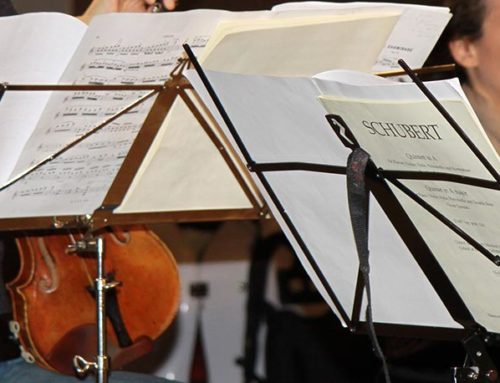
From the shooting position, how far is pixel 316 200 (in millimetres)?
1496

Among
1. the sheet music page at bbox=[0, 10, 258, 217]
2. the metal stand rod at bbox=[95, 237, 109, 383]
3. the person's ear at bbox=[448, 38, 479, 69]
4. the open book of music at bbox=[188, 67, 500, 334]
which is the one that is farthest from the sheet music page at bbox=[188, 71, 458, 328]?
the person's ear at bbox=[448, 38, 479, 69]

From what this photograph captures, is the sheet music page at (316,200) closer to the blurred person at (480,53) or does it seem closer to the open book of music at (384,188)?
the open book of music at (384,188)

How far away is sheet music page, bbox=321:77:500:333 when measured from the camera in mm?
1252

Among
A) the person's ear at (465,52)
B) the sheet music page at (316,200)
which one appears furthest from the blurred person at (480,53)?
the sheet music page at (316,200)

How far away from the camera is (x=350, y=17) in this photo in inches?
61.9

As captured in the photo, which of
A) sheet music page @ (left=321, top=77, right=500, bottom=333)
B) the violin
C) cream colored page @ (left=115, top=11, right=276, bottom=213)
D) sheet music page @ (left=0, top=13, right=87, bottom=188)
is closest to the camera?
sheet music page @ (left=321, top=77, right=500, bottom=333)

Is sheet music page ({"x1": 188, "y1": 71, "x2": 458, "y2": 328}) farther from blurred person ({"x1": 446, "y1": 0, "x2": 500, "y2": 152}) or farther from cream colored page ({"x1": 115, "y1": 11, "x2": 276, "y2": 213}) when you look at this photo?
blurred person ({"x1": 446, "y1": 0, "x2": 500, "y2": 152})

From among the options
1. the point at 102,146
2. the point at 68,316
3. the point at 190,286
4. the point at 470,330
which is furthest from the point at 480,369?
the point at 190,286

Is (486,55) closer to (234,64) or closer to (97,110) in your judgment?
(234,64)

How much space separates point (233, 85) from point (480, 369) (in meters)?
0.53

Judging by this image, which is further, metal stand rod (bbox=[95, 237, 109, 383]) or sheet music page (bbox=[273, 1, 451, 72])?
metal stand rod (bbox=[95, 237, 109, 383])

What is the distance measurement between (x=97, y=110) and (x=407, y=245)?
54 centimetres

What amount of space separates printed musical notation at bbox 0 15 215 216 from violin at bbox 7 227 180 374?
0.21m

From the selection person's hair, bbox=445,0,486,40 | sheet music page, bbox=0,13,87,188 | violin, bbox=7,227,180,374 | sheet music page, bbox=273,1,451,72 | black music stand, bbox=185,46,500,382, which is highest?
person's hair, bbox=445,0,486,40
